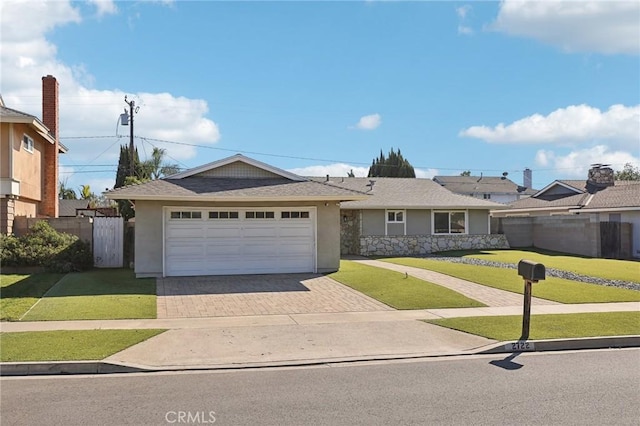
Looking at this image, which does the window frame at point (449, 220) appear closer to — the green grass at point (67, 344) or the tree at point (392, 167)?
the green grass at point (67, 344)

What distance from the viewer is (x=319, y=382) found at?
7332 mm

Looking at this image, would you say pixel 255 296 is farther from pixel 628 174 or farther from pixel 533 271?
pixel 628 174

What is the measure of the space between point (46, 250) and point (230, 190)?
637 centimetres

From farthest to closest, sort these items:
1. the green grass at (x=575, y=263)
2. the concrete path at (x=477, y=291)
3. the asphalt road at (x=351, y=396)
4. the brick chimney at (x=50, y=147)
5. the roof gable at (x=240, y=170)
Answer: the brick chimney at (x=50, y=147)
the roof gable at (x=240, y=170)
the green grass at (x=575, y=263)
the concrete path at (x=477, y=291)
the asphalt road at (x=351, y=396)

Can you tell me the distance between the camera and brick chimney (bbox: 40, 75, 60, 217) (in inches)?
1003

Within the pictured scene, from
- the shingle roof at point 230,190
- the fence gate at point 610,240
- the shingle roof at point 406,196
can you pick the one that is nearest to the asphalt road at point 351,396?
the shingle roof at point 230,190

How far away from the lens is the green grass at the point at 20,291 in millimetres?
12203

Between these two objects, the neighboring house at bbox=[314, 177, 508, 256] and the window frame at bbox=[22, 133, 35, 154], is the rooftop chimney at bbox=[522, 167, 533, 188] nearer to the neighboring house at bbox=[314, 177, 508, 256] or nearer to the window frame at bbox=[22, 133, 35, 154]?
the neighboring house at bbox=[314, 177, 508, 256]

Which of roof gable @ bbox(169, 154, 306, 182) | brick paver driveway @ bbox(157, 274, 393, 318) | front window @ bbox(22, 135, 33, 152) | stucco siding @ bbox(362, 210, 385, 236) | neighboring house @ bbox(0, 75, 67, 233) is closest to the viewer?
brick paver driveway @ bbox(157, 274, 393, 318)

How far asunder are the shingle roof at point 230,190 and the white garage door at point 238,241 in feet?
2.45

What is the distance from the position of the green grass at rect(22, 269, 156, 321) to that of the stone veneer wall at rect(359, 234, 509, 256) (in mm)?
13721

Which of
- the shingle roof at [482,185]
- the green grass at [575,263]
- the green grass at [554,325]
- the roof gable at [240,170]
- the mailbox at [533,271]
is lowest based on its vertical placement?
the green grass at [554,325]

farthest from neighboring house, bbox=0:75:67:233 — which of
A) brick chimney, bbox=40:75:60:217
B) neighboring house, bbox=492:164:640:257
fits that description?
neighboring house, bbox=492:164:640:257

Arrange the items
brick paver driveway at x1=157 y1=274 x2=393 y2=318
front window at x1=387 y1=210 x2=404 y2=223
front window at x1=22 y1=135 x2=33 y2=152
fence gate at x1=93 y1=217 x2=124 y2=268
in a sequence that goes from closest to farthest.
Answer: brick paver driveway at x1=157 y1=274 x2=393 y2=318, fence gate at x1=93 y1=217 x2=124 y2=268, front window at x1=22 y1=135 x2=33 y2=152, front window at x1=387 y1=210 x2=404 y2=223
